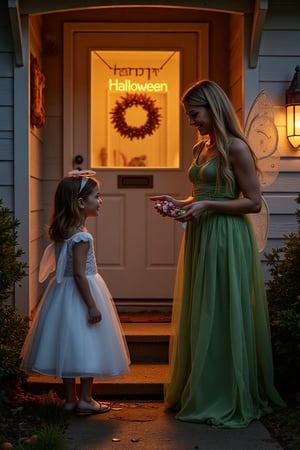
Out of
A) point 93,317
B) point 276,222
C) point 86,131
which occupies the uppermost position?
point 86,131

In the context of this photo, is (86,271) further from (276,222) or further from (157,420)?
(276,222)

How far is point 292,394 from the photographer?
4.71 meters

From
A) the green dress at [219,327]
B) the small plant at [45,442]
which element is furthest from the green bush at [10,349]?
the green dress at [219,327]

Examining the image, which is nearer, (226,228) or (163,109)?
(226,228)

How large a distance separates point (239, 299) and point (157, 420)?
0.82 meters

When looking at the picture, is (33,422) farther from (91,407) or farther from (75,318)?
(75,318)

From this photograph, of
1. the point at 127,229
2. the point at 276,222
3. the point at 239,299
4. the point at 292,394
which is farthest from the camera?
the point at 127,229

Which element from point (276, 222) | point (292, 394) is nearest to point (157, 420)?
point (292, 394)

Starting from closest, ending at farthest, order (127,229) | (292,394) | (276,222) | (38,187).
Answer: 1. (292,394)
2. (276,222)
3. (38,187)
4. (127,229)

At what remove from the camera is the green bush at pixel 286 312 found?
4.31 metres

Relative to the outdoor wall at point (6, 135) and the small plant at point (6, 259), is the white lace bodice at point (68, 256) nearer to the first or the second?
the small plant at point (6, 259)

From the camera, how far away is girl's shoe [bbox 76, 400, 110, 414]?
4.28 metres

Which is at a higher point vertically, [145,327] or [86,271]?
[86,271]

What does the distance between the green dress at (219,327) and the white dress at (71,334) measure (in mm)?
388
